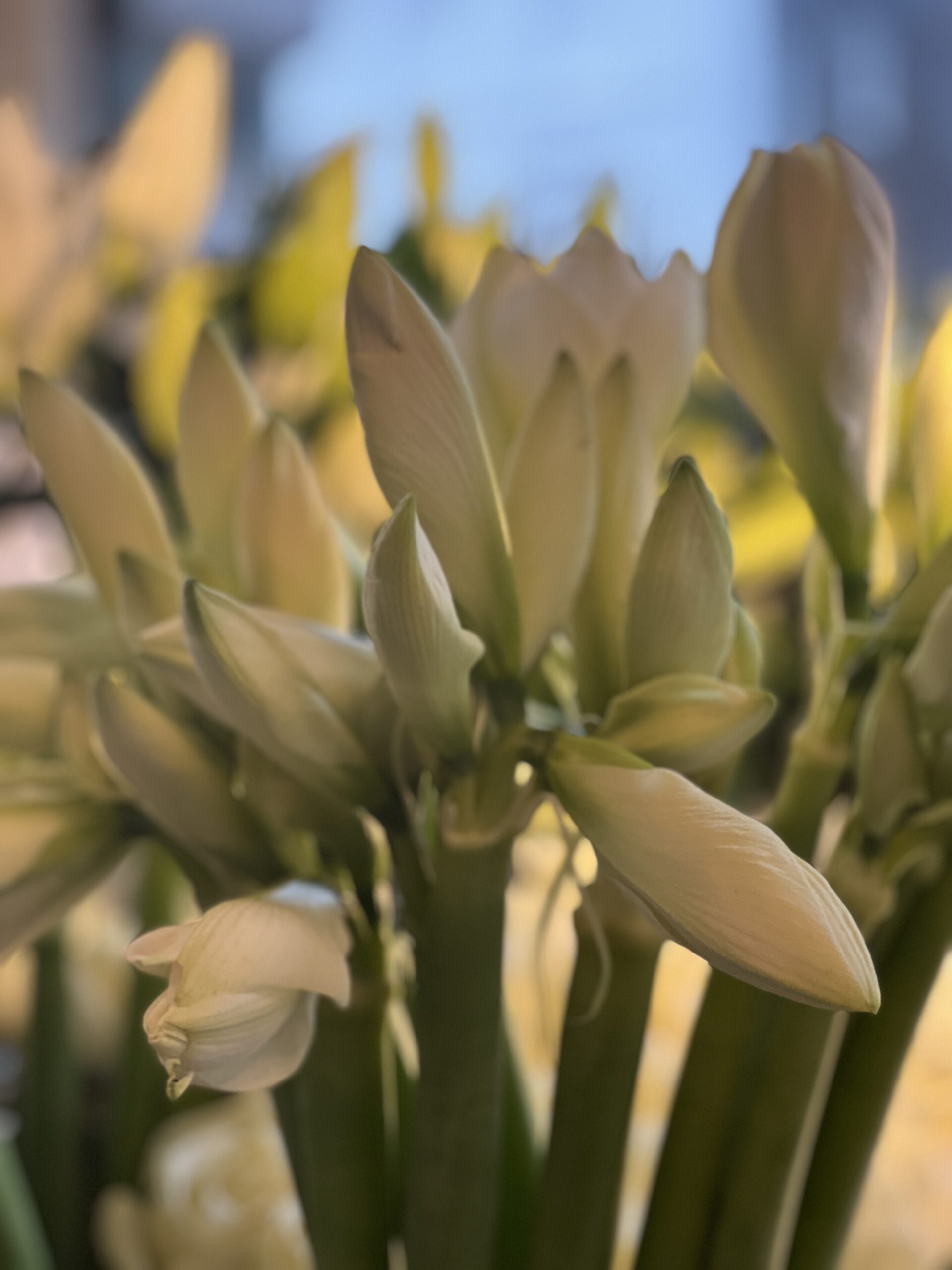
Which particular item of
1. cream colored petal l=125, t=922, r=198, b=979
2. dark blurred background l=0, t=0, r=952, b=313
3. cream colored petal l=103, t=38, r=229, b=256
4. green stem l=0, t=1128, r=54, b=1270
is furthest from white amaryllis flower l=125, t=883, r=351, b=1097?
dark blurred background l=0, t=0, r=952, b=313

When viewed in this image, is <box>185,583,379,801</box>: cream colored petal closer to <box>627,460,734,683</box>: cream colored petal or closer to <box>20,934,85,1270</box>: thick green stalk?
<box>627,460,734,683</box>: cream colored petal

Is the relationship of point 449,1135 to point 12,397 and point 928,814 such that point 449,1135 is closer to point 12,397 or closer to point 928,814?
point 928,814

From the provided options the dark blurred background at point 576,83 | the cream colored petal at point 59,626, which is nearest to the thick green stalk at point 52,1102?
the cream colored petal at point 59,626

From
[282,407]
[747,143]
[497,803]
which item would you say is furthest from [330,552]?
[747,143]

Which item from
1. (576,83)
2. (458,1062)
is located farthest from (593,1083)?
(576,83)

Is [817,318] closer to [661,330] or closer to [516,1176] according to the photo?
[661,330]

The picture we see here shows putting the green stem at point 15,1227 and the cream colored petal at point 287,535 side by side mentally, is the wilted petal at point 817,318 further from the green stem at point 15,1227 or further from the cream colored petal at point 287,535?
the green stem at point 15,1227
